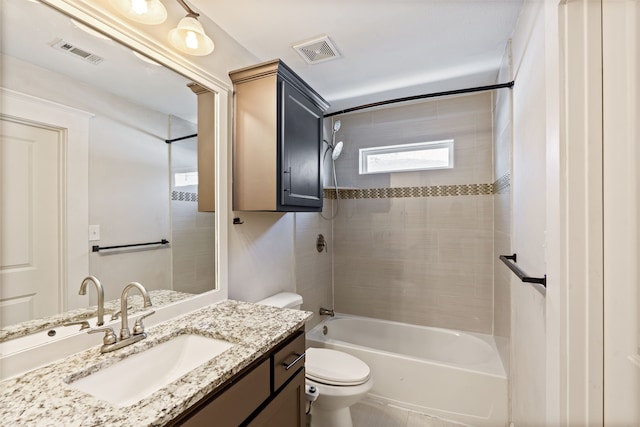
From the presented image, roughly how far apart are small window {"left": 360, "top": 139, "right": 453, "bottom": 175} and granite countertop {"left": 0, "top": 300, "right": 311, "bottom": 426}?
1.98 m

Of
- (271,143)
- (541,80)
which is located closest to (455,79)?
(541,80)

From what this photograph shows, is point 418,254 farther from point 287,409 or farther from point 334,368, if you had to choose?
point 287,409

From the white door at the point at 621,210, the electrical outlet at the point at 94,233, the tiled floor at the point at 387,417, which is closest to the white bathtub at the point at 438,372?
the tiled floor at the point at 387,417

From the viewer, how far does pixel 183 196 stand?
1.40m

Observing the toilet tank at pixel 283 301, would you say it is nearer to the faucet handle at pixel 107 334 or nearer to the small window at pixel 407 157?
the faucet handle at pixel 107 334

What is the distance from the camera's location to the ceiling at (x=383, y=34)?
1.46 metres

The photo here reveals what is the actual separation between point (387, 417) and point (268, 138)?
6.71 ft

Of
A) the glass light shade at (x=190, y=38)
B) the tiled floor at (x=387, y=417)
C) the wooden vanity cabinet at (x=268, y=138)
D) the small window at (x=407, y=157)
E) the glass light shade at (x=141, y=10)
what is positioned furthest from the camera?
the small window at (x=407, y=157)

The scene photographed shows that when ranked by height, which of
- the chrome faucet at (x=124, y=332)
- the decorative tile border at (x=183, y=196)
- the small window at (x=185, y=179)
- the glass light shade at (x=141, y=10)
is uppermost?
the glass light shade at (x=141, y=10)

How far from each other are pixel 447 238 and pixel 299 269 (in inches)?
55.0

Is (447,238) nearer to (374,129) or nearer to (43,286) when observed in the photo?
(374,129)

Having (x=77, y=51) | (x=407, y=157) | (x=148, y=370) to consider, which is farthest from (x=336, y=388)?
(x=407, y=157)

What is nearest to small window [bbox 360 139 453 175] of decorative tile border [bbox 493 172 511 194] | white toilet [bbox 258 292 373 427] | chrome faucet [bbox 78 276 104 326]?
decorative tile border [bbox 493 172 511 194]

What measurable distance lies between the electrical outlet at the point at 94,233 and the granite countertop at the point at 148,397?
35 centimetres
